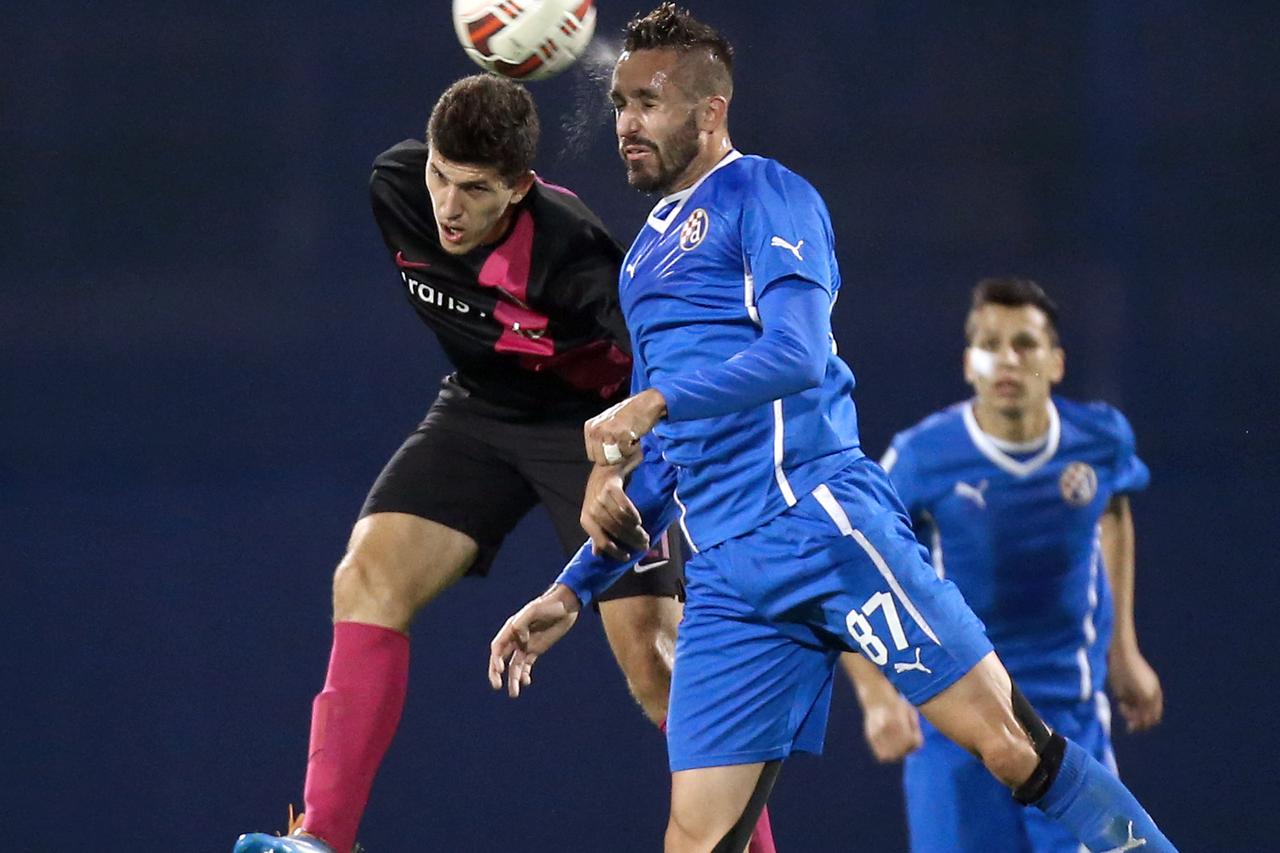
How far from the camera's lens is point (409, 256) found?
362cm

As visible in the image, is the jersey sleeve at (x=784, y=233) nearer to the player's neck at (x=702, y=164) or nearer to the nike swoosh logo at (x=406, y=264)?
the player's neck at (x=702, y=164)

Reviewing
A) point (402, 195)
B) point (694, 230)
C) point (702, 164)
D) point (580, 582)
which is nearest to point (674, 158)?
point (702, 164)

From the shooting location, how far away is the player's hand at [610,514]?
2912 millimetres

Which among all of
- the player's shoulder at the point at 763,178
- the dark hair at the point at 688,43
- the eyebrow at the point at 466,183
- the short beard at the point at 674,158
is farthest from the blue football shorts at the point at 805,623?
the eyebrow at the point at 466,183

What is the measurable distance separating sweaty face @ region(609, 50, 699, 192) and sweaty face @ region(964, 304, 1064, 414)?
1228mm

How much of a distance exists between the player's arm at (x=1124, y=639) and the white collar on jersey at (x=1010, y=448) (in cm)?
22

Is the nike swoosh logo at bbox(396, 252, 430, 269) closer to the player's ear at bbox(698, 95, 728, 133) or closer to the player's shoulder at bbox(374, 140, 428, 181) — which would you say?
the player's shoulder at bbox(374, 140, 428, 181)

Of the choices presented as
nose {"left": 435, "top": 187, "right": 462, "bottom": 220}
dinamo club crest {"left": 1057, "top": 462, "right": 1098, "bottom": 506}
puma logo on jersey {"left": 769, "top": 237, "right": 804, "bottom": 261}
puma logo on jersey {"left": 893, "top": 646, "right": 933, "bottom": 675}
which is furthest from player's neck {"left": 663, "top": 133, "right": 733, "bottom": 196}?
dinamo club crest {"left": 1057, "top": 462, "right": 1098, "bottom": 506}

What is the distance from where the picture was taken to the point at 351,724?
11.2 ft

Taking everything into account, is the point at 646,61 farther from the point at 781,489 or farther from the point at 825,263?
the point at 781,489

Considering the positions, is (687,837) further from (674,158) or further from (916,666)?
(674,158)

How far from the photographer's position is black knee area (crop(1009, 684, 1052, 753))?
273 cm

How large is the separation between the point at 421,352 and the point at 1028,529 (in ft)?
7.28

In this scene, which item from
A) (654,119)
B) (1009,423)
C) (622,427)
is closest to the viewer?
(622,427)
